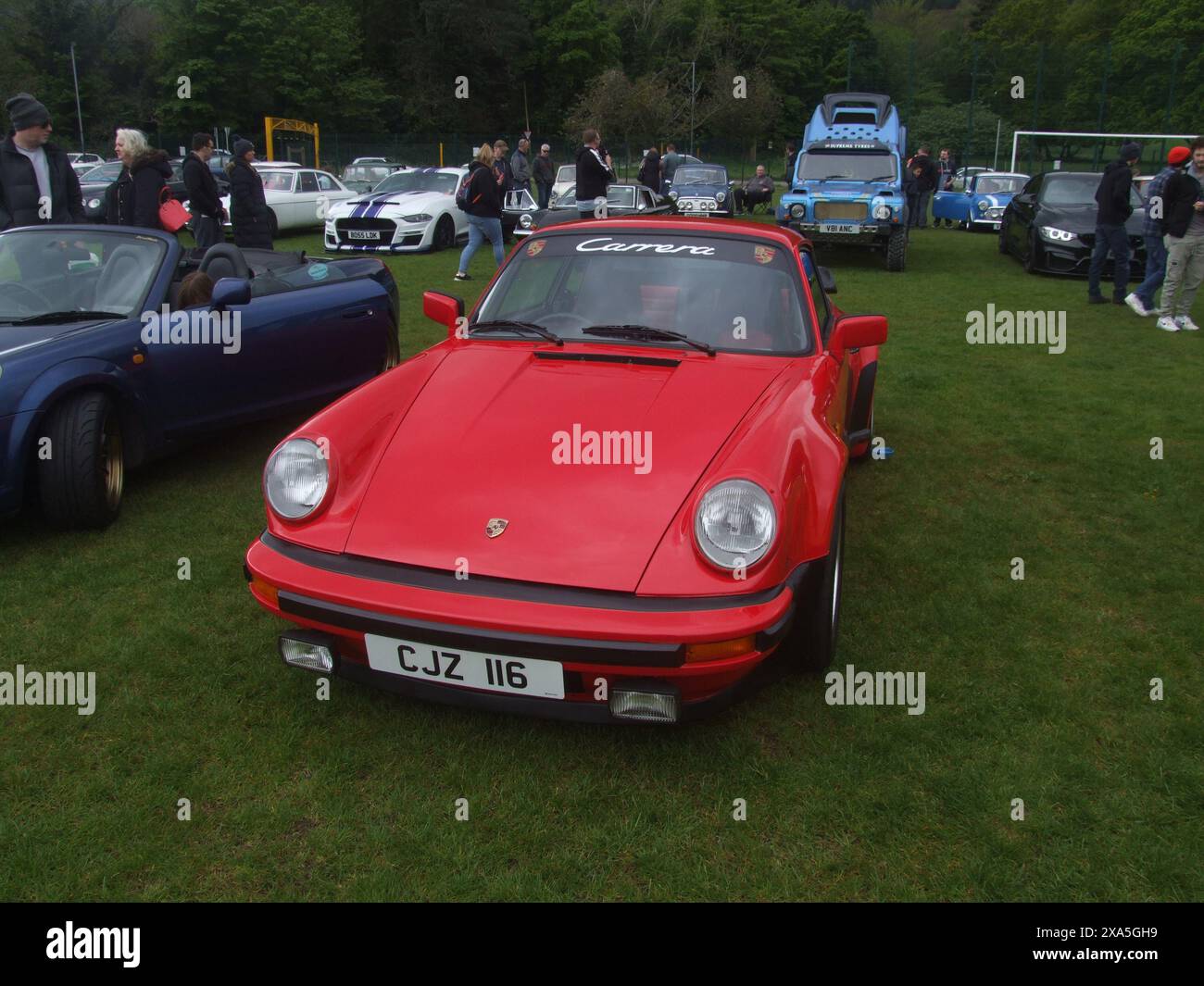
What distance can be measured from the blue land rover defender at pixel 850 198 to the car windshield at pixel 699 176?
7248 mm

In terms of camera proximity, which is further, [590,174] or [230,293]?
[590,174]

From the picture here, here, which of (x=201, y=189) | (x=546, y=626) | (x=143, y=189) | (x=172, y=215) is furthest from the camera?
(x=201, y=189)

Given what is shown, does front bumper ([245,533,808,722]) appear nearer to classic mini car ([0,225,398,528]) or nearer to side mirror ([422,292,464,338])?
side mirror ([422,292,464,338])

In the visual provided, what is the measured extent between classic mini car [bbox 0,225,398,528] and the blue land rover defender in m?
9.19

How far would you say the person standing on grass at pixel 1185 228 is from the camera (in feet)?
28.3

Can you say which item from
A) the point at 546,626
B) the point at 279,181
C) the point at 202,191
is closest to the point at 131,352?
the point at 546,626

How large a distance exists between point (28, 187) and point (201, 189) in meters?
2.01

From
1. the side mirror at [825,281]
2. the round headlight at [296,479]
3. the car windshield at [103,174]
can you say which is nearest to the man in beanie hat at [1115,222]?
the side mirror at [825,281]

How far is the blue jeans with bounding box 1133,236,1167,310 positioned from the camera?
386 inches

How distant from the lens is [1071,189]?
13.2 m

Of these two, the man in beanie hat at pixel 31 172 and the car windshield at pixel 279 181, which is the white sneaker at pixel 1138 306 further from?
the car windshield at pixel 279 181

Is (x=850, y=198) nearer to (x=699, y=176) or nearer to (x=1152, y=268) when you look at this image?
(x=1152, y=268)

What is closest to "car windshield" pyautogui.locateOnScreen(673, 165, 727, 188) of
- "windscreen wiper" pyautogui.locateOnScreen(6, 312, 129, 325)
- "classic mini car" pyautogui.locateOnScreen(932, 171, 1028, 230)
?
"classic mini car" pyautogui.locateOnScreen(932, 171, 1028, 230)
